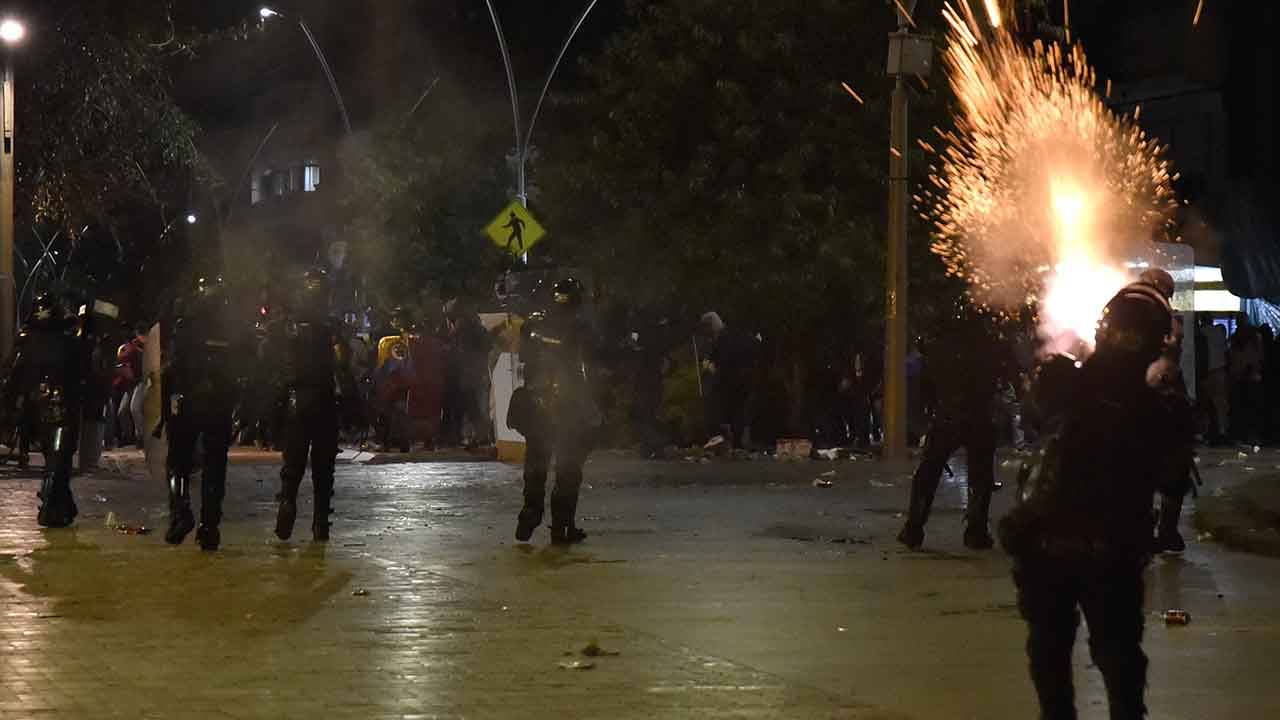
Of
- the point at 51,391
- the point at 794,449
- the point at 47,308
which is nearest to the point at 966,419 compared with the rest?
the point at 51,391

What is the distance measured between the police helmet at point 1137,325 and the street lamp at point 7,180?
21.2 metres

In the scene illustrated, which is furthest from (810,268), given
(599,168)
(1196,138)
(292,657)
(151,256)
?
(151,256)

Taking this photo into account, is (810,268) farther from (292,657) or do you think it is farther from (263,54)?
(263,54)

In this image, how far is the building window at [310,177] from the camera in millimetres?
118438

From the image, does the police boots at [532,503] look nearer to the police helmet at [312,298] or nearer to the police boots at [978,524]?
the police helmet at [312,298]

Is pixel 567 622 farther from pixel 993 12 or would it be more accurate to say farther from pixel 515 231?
pixel 515 231

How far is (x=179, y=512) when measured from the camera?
16.2m

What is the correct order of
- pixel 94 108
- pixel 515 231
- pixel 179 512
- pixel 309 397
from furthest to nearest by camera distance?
pixel 515 231 < pixel 94 108 < pixel 309 397 < pixel 179 512

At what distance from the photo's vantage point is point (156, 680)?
988 cm

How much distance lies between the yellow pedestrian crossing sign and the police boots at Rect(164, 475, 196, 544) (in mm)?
15015

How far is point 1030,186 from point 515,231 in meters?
7.08

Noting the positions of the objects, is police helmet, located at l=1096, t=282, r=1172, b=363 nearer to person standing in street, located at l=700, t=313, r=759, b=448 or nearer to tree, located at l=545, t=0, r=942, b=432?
person standing in street, located at l=700, t=313, r=759, b=448

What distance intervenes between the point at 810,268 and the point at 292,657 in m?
26.0

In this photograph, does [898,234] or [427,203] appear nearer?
[898,234]
